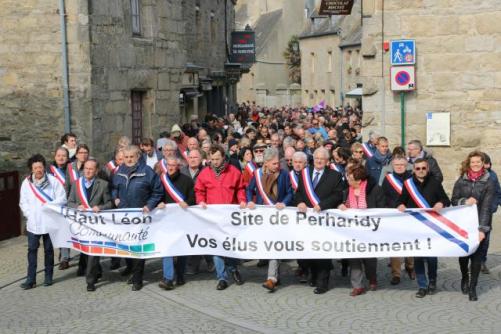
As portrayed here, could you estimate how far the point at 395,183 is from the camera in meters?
11.1

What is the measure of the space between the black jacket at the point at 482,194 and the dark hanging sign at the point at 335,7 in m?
11.3

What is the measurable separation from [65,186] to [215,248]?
2.57 m

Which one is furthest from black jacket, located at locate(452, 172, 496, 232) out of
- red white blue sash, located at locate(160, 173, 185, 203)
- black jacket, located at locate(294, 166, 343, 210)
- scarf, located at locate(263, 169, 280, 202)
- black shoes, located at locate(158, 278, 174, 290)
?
black shoes, located at locate(158, 278, 174, 290)

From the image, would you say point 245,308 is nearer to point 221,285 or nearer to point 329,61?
point 221,285

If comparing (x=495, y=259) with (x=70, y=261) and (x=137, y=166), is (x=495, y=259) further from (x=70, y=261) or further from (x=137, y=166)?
(x=70, y=261)

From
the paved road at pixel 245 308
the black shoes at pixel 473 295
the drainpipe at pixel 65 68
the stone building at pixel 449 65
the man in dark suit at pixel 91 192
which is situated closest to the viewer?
the paved road at pixel 245 308

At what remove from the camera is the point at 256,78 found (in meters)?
75.1

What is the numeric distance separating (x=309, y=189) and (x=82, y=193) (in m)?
2.89

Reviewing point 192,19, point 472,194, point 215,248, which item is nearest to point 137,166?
point 215,248

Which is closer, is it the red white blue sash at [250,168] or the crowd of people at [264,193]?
the crowd of people at [264,193]

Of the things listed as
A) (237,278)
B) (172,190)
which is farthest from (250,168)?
(237,278)

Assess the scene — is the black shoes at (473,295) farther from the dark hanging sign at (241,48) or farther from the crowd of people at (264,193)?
the dark hanging sign at (241,48)

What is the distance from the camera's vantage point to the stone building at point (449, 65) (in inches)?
651

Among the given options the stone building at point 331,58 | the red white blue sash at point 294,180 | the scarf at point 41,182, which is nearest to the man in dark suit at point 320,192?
the red white blue sash at point 294,180
